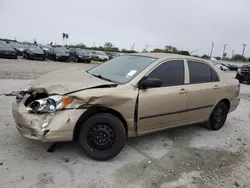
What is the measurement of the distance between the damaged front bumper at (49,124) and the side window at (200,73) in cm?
225

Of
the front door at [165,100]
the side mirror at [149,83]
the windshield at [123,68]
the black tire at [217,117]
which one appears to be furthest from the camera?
the black tire at [217,117]

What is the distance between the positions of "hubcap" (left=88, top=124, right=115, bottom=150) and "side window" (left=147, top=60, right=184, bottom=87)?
1052 mm

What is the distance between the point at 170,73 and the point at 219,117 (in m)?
1.81

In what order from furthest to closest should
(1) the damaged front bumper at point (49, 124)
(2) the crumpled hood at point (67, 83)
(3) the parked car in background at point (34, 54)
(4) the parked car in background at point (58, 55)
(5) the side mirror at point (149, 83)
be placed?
(4) the parked car in background at point (58, 55) < (3) the parked car in background at point (34, 54) < (5) the side mirror at point (149, 83) < (2) the crumpled hood at point (67, 83) < (1) the damaged front bumper at point (49, 124)

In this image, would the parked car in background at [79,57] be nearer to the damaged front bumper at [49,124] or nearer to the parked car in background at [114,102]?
the parked car in background at [114,102]

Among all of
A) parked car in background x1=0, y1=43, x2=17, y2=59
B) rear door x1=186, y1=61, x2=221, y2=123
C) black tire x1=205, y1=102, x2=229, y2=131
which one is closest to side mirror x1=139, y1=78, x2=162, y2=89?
rear door x1=186, y1=61, x2=221, y2=123

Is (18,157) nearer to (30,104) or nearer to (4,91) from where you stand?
(30,104)

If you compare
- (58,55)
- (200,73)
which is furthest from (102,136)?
(58,55)

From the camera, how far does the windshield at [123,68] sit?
3.78 m

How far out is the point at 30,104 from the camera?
324 cm

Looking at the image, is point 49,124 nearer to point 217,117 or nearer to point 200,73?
point 200,73

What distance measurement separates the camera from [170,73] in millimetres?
4098

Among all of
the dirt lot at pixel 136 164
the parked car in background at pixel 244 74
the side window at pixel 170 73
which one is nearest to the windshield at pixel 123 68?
the side window at pixel 170 73

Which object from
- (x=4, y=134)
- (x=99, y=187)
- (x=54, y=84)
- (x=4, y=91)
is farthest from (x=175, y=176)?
(x=4, y=91)
